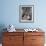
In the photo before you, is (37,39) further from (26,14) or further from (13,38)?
(26,14)

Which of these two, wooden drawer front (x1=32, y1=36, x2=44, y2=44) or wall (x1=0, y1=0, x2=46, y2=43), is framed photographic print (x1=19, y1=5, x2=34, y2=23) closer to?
wall (x1=0, y1=0, x2=46, y2=43)

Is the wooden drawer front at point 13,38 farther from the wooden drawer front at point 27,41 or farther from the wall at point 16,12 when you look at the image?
the wall at point 16,12

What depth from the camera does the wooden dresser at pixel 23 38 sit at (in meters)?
3.67

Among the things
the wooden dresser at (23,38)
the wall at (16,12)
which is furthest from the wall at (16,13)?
the wooden dresser at (23,38)

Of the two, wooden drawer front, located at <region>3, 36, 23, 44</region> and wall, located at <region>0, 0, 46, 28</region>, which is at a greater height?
wall, located at <region>0, 0, 46, 28</region>

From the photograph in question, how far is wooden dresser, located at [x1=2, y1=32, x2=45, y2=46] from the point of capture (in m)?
3.67

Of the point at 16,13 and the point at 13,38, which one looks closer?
the point at 13,38

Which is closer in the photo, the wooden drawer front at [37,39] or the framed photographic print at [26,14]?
the wooden drawer front at [37,39]

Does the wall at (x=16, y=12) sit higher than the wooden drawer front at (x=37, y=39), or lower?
higher

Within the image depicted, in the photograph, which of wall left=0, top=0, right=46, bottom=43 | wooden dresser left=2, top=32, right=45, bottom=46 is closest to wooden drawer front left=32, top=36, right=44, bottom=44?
wooden dresser left=2, top=32, right=45, bottom=46

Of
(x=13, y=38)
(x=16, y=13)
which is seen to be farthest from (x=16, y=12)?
(x=13, y=38)

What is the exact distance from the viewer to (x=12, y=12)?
13.7ft

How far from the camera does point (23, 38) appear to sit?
3680mm

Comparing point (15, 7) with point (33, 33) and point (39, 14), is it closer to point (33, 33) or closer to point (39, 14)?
point (39, 14)
